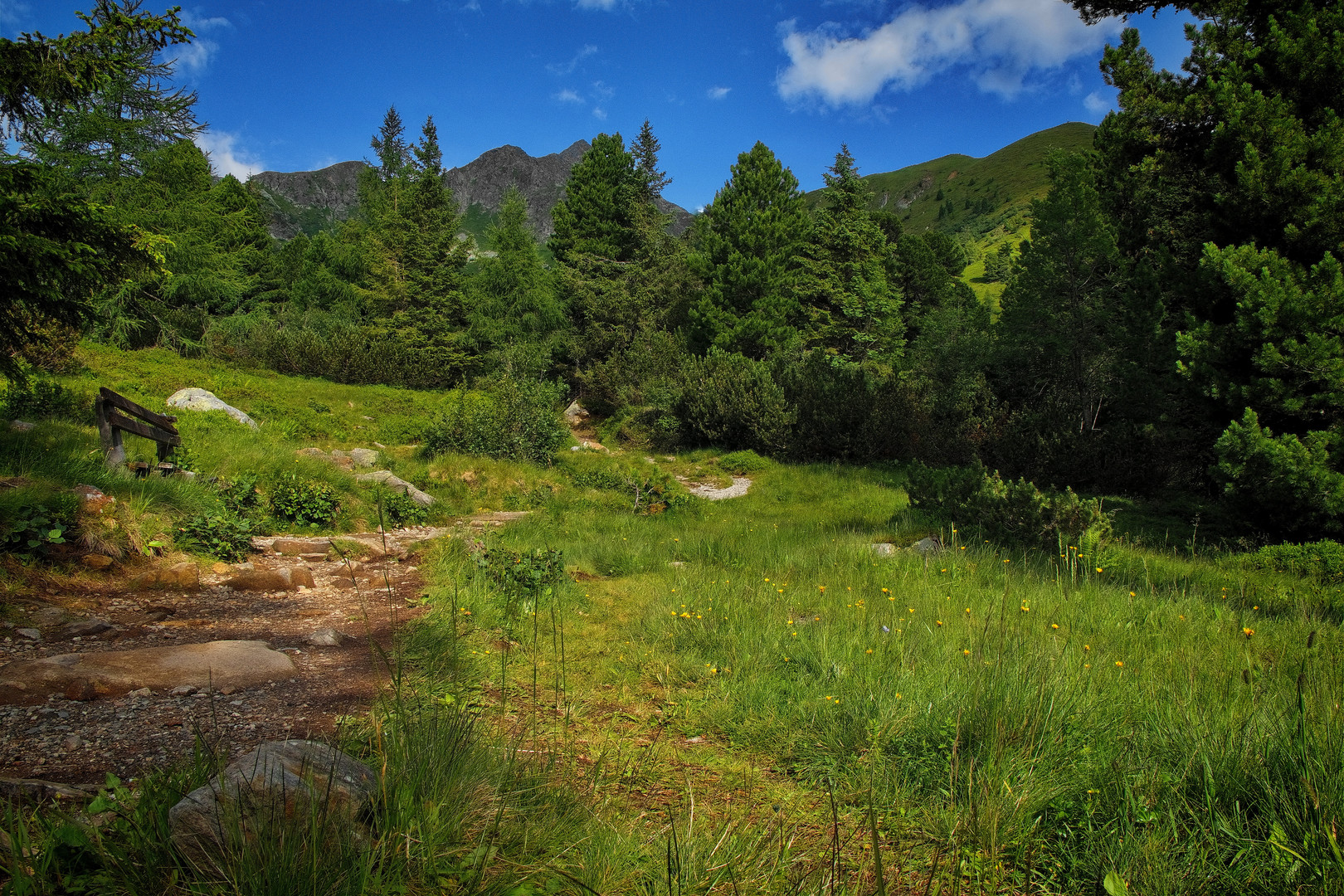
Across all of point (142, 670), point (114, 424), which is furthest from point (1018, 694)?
point (114, 424)

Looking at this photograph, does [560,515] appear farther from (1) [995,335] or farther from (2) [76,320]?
(1) [995,335]

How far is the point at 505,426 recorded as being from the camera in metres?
13.7

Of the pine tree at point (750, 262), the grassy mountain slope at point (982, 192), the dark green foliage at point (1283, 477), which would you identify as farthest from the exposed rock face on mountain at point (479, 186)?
the dark green foliage at point (1283, 477)

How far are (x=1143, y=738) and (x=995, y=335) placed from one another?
24.0 m

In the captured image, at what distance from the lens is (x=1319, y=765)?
1940 mm

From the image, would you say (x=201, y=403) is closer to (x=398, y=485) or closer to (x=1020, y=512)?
(x=398, y=485)

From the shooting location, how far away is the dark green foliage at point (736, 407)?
1831cm

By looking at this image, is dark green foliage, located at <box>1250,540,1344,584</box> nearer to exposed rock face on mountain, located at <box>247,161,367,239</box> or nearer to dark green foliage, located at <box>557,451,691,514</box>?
dark green foliage, located at <box>557,451,691,514</box>

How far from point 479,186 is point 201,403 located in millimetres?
159363

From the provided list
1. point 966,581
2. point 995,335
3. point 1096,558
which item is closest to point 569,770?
point 966,581

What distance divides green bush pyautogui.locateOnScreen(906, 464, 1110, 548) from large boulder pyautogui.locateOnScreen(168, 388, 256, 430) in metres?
12.5

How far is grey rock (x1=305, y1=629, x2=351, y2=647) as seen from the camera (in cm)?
419

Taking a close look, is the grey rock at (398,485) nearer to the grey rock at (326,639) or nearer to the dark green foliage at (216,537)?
the dark green foliage at (216,537)

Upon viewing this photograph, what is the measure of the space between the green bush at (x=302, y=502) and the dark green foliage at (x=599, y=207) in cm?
2740
